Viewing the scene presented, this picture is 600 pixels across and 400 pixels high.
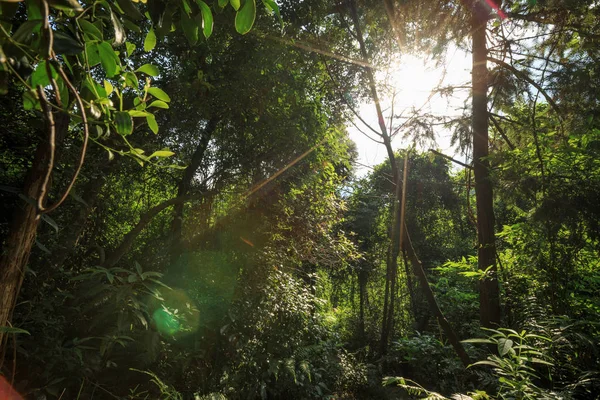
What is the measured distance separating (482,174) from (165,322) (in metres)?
5.26

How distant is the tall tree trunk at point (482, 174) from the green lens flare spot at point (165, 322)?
4366 millimetres

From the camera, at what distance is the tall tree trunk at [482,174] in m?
4.77

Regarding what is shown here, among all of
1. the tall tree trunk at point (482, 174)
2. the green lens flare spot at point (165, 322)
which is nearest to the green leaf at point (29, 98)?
the green lens flare spot at point (165, 322)

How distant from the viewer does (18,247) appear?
1.10 m

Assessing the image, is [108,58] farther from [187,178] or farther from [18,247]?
[187,178]

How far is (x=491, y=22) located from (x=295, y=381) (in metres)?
6.46

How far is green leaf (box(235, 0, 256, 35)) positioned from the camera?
74 centimetres

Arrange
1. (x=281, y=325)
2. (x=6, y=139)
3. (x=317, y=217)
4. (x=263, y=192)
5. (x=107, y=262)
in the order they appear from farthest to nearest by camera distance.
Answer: (x=317, y=217), (x=281, y=325), (x=263, y=192), (x=107, y=262), (x=6, y=139)

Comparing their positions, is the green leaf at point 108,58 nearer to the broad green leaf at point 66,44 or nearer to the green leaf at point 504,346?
the broad green leaf at point 66,44

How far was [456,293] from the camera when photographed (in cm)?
713

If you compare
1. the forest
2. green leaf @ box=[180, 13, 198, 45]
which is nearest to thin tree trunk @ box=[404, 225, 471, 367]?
the forest

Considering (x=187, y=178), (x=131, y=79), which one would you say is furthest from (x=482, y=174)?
(x=131, y=79)

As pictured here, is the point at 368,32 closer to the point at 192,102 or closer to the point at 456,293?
the point at 192,102

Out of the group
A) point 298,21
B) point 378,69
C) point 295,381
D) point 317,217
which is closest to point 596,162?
point 378,69
